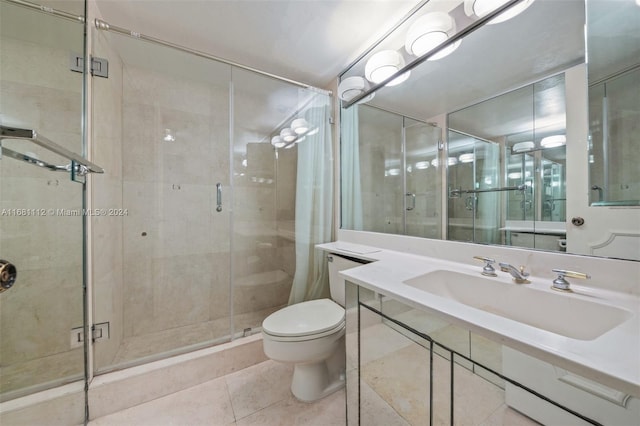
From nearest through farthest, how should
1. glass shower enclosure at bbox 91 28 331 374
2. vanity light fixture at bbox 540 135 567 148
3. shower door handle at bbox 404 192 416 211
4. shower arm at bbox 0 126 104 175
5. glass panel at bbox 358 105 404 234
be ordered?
1. shower arm at bbox 0 126 104 175
2. vanity light fixture at bbox 540 135 567 148
3. shower door handle at bbox 404 192 416 211
4. glass panel at bbox 358 105 404 234
5. glass shower enclosure at bbox 91 28 331 374

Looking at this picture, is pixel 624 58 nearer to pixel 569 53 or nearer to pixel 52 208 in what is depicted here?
pixel 569 53

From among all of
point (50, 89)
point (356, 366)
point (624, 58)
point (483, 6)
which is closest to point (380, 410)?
point (356, 366)

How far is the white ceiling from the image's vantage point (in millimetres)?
1238

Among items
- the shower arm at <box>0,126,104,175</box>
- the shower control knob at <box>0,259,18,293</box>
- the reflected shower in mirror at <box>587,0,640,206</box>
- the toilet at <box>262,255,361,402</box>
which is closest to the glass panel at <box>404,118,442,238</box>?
the toilet at <box>262,255,361,402</box>

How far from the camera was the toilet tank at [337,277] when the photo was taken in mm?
1464

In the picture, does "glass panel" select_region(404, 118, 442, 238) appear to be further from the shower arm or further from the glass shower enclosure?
the shower arm

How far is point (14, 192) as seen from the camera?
3.37ft

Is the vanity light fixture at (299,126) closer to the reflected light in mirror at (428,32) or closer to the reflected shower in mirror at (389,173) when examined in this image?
the reflected shower in mirror at (389,173)

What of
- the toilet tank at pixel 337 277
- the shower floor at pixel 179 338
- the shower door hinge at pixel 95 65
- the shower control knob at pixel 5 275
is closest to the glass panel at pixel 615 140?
the toilet tank at pixel 337 277

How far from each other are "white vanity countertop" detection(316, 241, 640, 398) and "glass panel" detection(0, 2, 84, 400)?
1.46 metres

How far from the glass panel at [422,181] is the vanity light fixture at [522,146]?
35 cm

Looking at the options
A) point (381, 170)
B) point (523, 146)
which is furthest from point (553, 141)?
point (381, 170)

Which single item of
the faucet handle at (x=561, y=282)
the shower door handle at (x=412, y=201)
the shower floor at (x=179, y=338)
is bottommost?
the shower floor at (x=179, y=338)

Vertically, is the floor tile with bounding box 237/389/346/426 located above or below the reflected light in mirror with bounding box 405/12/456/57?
below
